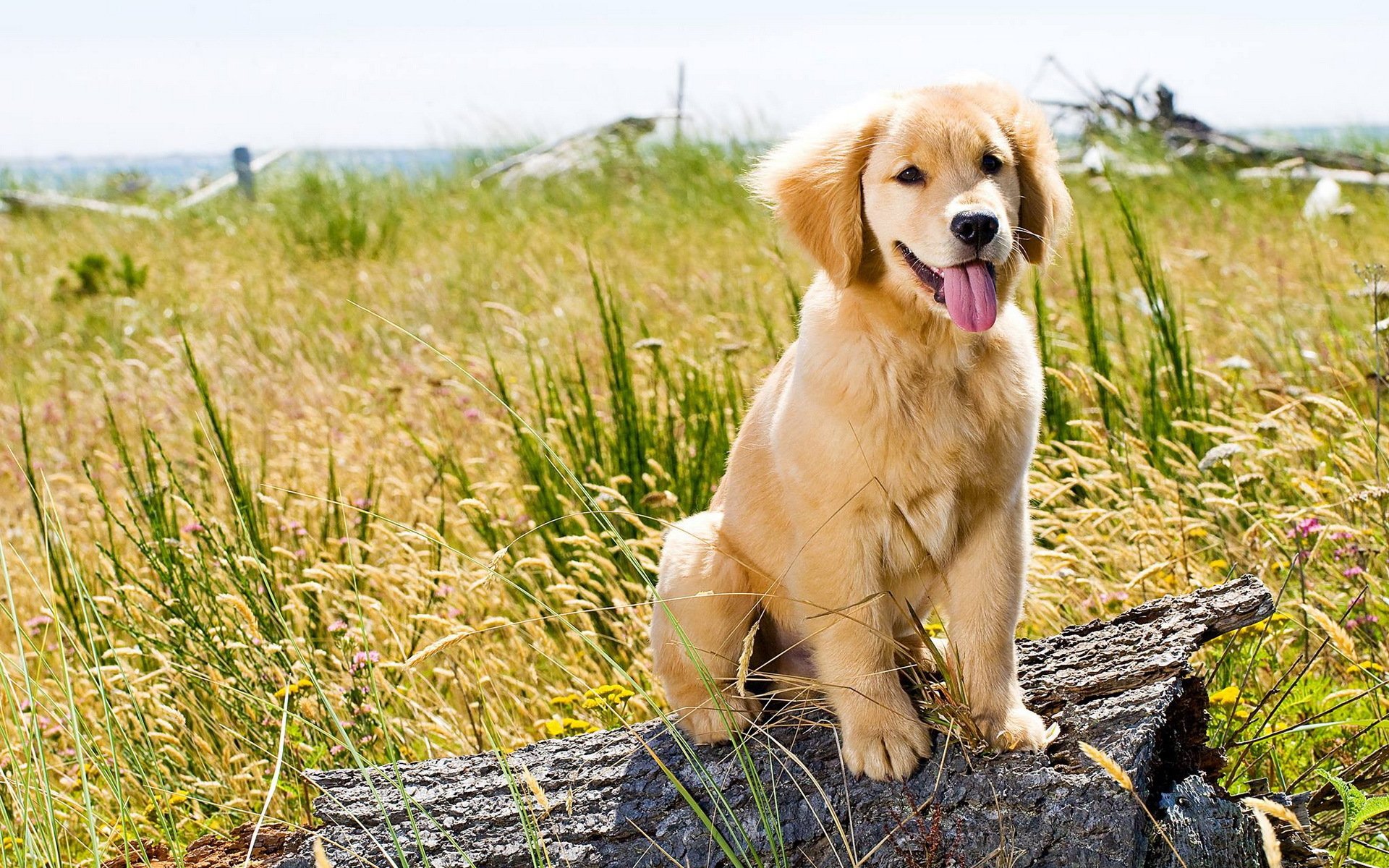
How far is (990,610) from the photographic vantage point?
83.7 inches

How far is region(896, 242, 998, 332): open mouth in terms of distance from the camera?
2.07 meters

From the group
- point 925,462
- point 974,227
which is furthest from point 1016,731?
point 974,227

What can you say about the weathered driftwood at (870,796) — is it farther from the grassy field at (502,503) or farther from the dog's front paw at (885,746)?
the grassy field at (502,503)

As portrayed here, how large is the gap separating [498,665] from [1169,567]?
6.03 ft

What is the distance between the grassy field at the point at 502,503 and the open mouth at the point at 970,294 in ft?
1.54

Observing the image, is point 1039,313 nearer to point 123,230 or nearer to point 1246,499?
point 1246,499

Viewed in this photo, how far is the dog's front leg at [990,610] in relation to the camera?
2.08m

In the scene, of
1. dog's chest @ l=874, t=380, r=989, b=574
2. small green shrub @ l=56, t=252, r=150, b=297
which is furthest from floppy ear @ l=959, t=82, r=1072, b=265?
small green shrub @ l=56, t=252, r=150, b=297

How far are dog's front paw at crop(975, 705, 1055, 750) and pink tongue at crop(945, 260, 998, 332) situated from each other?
0.68 meters

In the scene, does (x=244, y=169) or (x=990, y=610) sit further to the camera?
(x=244, y=169)

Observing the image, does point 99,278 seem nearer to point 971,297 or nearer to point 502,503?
point 502,503

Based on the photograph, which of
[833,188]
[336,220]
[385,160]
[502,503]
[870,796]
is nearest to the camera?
[870,796]

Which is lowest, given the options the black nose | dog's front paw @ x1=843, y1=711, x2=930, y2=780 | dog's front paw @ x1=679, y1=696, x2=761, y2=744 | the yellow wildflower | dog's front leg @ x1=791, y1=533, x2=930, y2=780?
the yellow wildflower

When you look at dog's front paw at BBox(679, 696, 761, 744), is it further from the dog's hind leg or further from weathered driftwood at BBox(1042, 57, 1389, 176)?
weathered driftwood at BBox(1042, 57, 1389, 176)
